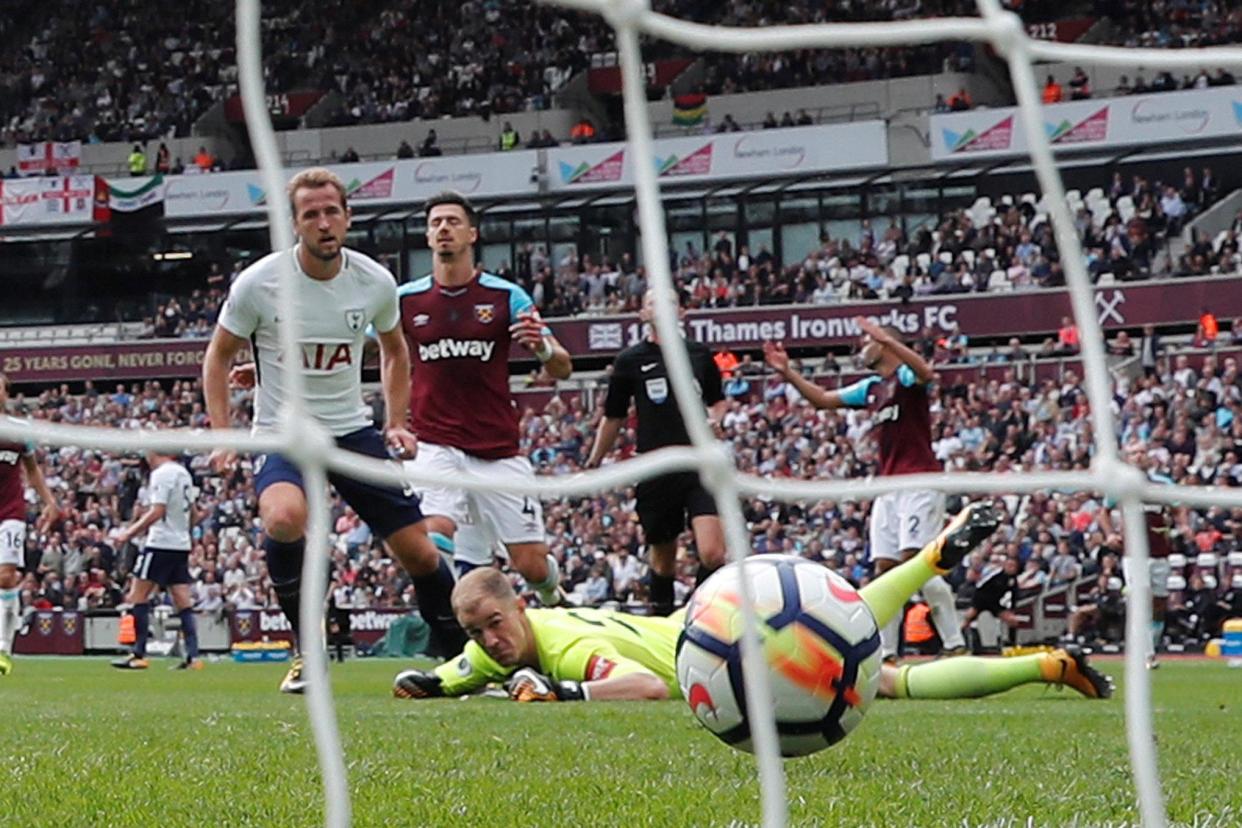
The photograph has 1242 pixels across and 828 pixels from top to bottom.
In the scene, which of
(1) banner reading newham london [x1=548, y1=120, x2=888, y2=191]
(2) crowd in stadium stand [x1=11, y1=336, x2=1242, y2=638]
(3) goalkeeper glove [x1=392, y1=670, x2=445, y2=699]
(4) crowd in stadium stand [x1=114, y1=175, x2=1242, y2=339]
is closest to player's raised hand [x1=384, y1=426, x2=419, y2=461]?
(3) goalkeeper glove [x1=392, y1=670, x2=445, y2=699]


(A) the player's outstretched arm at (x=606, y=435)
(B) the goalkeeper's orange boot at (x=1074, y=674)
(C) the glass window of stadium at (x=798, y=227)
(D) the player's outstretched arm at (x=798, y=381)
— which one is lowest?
(B) the goalkeeper's orange boot at (x=1074, y=674)

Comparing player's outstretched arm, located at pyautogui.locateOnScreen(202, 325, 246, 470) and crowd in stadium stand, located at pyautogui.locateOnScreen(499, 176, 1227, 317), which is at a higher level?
crowd in stadium stand, located at pyautogui.locateOnScreen(499, 176, 1227, 317)

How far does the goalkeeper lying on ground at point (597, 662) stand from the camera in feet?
22.4

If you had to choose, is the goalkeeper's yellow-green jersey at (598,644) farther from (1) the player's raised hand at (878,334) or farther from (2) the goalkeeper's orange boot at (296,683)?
(1) the player's raised hand at (878,334)

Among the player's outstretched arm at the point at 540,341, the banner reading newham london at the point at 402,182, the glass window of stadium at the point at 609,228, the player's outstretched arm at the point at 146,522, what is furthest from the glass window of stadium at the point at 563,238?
the player's outstretched arm at the point at 540,341

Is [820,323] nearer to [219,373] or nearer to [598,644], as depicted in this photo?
[598,644]

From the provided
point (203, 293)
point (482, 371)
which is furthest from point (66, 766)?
point (203, 293)

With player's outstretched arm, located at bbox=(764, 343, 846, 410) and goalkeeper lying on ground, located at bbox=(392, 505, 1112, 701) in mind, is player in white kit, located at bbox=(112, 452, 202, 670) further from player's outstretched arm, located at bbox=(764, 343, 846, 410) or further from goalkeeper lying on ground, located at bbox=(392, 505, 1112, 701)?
goalkeeper lying on ground, located at bbox=(392, 505, 1112, 701)

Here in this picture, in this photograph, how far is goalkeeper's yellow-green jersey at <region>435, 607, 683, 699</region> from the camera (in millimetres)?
7121

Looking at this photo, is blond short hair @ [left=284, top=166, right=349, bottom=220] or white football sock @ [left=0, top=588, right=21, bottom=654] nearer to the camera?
blond short hair @ [left=284, top=166, right=349, bottom=220]

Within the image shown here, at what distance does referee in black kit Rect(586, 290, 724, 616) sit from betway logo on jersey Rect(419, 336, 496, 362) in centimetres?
117

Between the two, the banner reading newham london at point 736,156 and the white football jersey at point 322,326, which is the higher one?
the banner reading newham london at point 736,156

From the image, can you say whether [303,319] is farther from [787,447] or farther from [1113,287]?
[1113,287]

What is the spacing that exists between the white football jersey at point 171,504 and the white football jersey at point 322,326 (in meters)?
5.90
